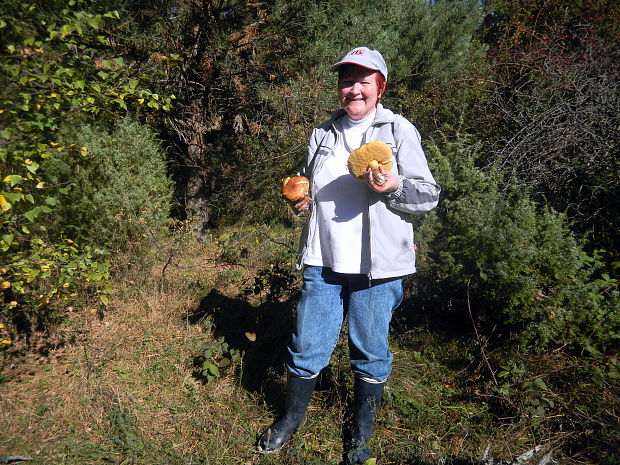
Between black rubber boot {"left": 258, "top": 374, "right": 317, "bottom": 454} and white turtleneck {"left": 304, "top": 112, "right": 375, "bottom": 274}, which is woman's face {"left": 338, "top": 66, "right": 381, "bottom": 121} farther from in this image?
black rubber boot {"left": 258, "top": 374, "right": 317, "bottom": 454}

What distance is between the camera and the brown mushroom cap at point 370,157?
5.60 feet

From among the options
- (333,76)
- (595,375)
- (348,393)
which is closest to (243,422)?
(348,393)

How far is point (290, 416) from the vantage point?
2.17m

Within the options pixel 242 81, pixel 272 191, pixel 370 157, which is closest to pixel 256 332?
pixel 370 157

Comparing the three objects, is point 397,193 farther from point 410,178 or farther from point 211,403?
point 211,403

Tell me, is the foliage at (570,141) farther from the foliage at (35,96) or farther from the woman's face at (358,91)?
the foliage at (35,96)

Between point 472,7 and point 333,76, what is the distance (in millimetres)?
4303

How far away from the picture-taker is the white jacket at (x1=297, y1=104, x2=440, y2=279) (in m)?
1.80

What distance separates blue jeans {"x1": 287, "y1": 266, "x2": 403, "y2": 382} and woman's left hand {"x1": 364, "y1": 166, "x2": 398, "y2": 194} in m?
0.43

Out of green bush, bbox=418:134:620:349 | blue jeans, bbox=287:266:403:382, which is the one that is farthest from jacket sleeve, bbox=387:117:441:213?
green bush, bbox=418:134:620:349

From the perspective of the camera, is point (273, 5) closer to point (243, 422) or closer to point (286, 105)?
point (286, 105)

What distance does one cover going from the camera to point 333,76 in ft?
16.0

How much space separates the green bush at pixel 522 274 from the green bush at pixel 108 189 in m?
2.39

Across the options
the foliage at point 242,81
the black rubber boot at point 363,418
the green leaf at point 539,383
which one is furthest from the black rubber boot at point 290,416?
the foliage at point 242,81
